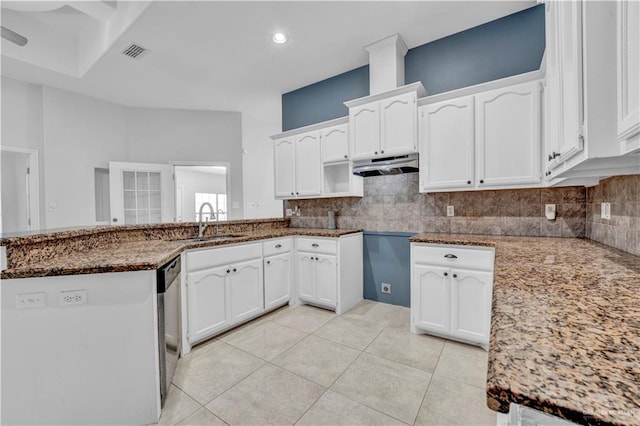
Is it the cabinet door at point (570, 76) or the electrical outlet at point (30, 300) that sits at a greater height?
the cabinet door at point (570, 76)

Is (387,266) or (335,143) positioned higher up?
(335,143)

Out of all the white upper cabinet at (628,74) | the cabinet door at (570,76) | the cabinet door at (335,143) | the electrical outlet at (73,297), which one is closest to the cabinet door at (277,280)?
the cabinet door at (335,143)

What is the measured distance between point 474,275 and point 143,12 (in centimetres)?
360

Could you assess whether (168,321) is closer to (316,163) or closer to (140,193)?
(316,163)

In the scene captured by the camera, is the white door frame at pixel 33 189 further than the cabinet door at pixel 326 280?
Yes

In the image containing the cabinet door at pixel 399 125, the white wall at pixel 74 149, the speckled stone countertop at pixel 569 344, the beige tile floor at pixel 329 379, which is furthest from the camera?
the white wall at pixel 74 149

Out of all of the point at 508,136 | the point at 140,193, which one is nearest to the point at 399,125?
the point at 508,136

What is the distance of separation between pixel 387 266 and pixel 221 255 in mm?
1829

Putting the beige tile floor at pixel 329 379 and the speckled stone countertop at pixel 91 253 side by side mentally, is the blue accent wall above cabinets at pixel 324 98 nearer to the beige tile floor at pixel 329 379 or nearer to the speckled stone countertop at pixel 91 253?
the speckled stone countertop at pixel 91 253

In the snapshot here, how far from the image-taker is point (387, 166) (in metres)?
2.77

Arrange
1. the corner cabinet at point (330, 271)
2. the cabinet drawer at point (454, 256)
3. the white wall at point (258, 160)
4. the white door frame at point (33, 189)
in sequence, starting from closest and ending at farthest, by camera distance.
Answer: the cabinet drawer at point (454, 256) < the corner cabinet at point (330, 271) < the white door frame at point (33, 189) < the white wall at point (258, 160)

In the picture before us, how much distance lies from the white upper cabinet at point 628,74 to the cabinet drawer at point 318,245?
89.6 inches

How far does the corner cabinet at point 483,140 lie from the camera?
2.14 meters

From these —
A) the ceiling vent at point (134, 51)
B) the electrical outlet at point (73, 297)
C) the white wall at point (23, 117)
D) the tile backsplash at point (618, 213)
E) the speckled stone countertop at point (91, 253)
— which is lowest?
the electrical outlet at point (73, 297)
